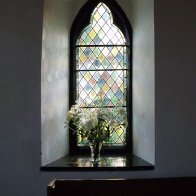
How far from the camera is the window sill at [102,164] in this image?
3.12 metres

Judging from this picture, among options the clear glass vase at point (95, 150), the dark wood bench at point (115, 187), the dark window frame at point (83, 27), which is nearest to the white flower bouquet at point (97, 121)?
the clear glass vase at point (95, 150)

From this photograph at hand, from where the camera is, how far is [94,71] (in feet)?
12.5

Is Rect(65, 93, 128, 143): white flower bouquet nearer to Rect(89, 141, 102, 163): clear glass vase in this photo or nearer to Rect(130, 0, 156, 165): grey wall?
Rect(89, 141, 102, 163): clear glass vase

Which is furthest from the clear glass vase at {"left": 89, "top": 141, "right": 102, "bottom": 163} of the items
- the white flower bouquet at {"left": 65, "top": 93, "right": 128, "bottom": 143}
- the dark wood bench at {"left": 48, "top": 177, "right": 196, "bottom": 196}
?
the dark wood bench at {"left": 48, "top": 177, "right": 196, "bottom": 196}

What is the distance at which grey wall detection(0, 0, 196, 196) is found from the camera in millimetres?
3125

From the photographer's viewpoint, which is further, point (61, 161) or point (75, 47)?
point (75, 47)

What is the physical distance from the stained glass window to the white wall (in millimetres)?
168
